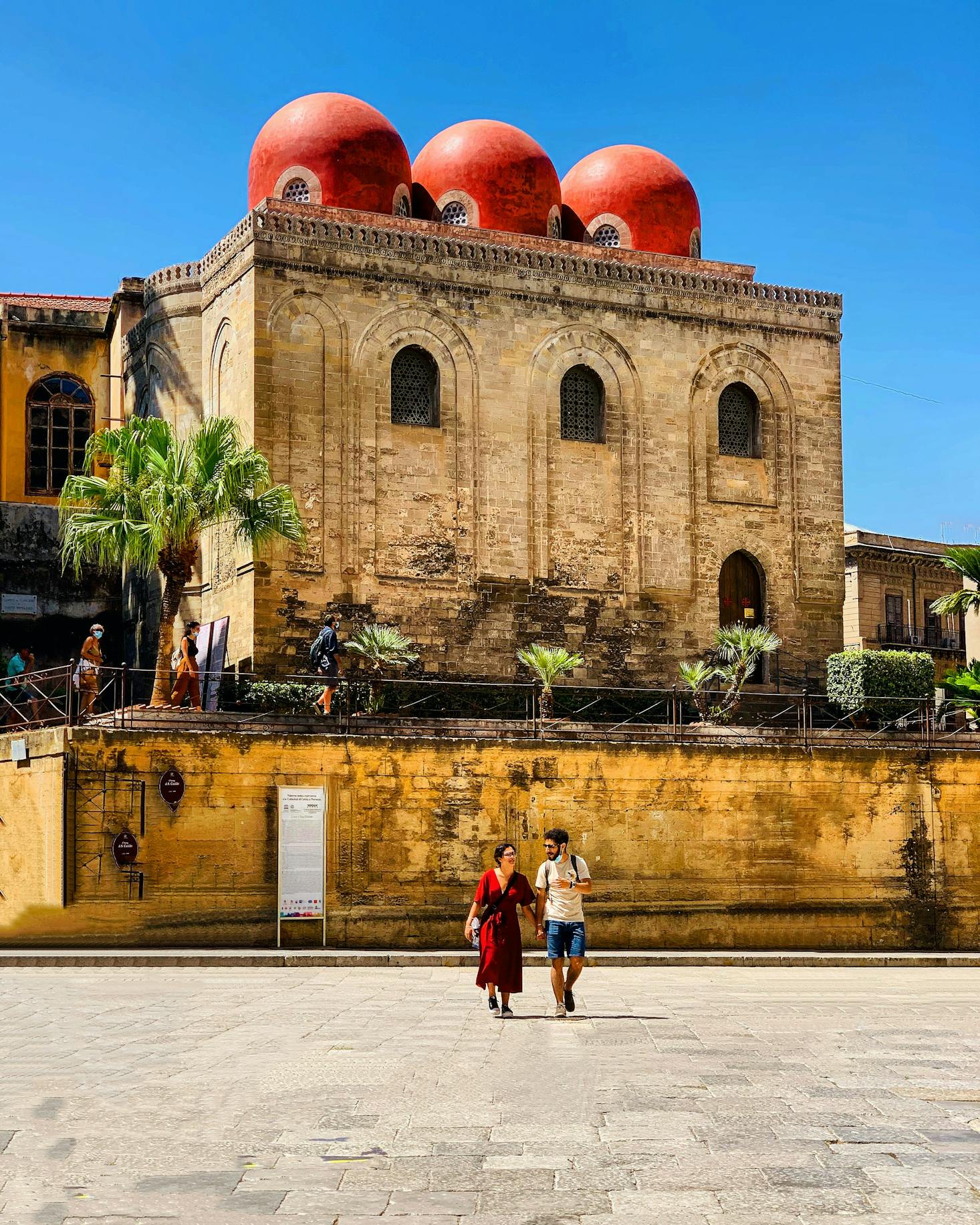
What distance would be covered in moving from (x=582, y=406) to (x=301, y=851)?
464 inches

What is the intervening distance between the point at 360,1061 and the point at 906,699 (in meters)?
16.2

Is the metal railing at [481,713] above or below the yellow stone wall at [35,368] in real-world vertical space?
below

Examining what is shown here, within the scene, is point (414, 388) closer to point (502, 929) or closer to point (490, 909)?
point (490, 909)

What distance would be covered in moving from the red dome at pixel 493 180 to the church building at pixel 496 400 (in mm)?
48

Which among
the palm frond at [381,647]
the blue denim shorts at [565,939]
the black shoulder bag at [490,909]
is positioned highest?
the palm frond at [381,647]

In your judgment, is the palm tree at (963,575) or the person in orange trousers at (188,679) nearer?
the person in orange trousers at (188,679)

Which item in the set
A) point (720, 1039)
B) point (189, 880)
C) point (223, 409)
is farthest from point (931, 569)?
point (720, 1039)

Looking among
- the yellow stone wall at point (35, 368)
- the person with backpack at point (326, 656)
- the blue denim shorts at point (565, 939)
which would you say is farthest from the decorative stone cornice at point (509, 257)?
the blue denim shorts at point (565, 939)

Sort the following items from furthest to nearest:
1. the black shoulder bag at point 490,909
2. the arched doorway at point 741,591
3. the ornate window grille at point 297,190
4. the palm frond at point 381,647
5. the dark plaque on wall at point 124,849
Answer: the arched doorway at point 741,591
the ornate window grille at point 297,190
the palm frond at point 381,647
the dark plaque on wall at point 124,849
the black shoulder bag at point 490,909

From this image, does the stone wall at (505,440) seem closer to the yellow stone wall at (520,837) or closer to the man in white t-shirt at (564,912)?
the yellow stone wall at (520,837)

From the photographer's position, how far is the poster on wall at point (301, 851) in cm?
1909

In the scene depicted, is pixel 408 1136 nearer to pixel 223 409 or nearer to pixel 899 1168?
pixel 899 1168

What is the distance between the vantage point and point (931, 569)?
4281 cm

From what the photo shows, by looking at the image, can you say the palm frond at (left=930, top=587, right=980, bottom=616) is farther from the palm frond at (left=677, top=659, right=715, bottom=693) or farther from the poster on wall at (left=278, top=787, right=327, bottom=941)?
the poster on wall at (left=278, top=787, right=327, bottom=941)
